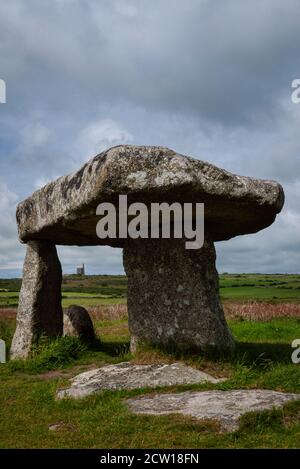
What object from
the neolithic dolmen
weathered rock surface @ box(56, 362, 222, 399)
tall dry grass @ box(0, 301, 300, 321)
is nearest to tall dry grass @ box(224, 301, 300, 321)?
tall dry grass @ box(0, 301, 300, 321)

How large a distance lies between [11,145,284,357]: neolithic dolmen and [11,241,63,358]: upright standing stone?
0.09ft

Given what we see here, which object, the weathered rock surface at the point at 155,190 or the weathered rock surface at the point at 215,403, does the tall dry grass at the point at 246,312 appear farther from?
the weathered rock surface at the point at 215,403

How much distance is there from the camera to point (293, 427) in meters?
7.77

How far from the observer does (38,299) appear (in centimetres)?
1496

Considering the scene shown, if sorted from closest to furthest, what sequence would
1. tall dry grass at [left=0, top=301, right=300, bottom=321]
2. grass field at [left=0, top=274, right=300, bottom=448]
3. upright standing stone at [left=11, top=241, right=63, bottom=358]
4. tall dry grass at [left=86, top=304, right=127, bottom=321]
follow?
grass field at [left=0, top=274, right=300, bottom=448], upright standing stone at [left=11, top=241, right=63, bottom=358], tall dry grass at [left=0, top=301, right=300, bottom=321], tall dry grass at [left=86, top=304, right=127, bottom=321]

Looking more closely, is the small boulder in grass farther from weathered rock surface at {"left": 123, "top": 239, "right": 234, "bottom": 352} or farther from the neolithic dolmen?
weathered rock surface at {"left": 123, "top": 239, "right": 234, "bottom": 352}

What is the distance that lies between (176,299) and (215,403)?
4.35 metres

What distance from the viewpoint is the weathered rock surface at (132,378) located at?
33.2 ft

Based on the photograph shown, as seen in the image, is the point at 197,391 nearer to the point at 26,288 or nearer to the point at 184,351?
the point at 184,351

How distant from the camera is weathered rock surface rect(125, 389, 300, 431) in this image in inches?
318

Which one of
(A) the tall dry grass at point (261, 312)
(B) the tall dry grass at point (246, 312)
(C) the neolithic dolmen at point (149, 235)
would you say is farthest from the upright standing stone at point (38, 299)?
(A) the tall dry grass at point (261, 312)

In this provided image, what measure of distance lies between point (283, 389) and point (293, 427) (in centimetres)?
180

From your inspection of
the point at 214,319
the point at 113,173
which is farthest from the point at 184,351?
the point at 113,173

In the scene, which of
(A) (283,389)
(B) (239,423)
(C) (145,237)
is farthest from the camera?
(C) (145,237)
